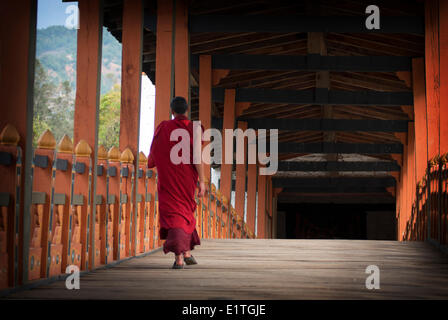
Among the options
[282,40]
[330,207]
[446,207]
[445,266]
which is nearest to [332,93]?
[282,40]

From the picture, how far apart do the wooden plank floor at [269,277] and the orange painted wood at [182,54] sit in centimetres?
388

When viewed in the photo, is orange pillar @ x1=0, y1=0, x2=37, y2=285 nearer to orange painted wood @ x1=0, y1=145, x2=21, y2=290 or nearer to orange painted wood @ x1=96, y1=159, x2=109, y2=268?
orange painted wood @ x1=0, y1=145, x2=21, y2=290

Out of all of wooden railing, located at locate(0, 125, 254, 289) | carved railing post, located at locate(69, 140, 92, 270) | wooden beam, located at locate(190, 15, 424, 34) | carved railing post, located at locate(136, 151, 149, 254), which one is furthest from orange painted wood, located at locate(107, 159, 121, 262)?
wooden beam, located at locate(190, 15, 424, 34)

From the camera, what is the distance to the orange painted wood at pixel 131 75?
21.7 ft

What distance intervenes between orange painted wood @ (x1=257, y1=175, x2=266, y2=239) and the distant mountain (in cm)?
4865

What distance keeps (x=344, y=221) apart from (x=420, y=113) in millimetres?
18345

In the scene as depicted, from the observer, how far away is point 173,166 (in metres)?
5.29

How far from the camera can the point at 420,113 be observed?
14328 mm

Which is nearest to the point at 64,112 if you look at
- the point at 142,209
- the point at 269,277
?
the point at 142,209

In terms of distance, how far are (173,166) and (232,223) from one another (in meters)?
10.1

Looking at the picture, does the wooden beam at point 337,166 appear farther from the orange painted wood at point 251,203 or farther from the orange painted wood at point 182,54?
the orange painted wood at point 182,54

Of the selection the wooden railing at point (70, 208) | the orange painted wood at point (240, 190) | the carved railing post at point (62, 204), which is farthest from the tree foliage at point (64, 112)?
the carved railing post at point (62, 204)

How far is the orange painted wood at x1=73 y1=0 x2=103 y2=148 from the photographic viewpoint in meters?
5.12
